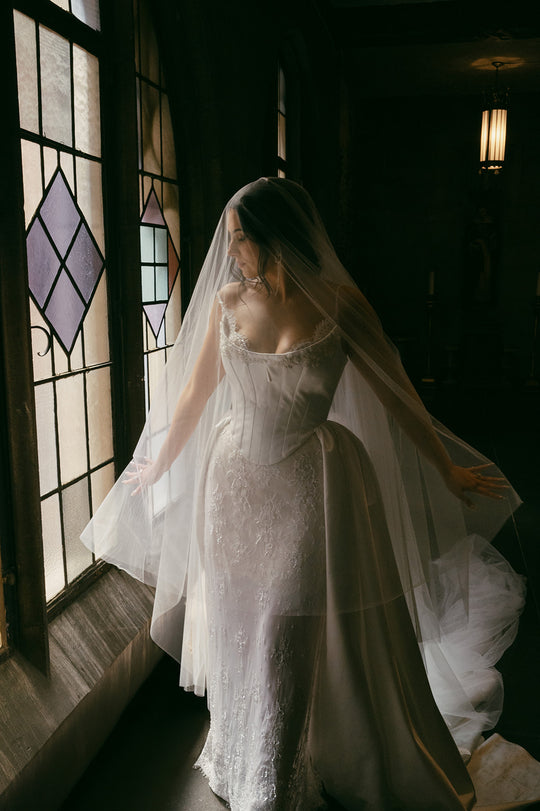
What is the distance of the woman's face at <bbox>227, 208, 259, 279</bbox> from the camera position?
1.91 m

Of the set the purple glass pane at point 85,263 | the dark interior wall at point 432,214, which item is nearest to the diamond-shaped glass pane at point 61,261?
the purple glass pane at point 85,263

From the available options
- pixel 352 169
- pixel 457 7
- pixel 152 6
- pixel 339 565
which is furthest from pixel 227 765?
pixel 352 169

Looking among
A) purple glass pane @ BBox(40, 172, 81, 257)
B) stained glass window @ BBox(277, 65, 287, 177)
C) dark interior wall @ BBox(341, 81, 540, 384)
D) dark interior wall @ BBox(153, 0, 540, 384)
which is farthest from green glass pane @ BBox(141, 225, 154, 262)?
dark interior wall @ BBox(341, 81, 540, 384)

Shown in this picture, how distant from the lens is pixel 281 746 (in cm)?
192

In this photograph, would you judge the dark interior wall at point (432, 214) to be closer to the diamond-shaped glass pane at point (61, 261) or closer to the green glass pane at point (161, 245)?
the green glass pane at point (161, 245)

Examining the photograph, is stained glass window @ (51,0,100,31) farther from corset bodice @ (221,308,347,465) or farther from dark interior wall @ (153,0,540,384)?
dark interior wall @ (153,0,540,384)

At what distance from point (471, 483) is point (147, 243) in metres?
1.76

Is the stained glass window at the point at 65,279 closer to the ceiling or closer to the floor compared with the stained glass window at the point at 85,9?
closer to the floor

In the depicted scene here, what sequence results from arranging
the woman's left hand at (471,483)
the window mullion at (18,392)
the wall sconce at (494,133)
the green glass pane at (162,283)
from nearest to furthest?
the window mullion at (18,392) → the woman's left hand at (471,483) → the green glass pane at (162,283) → the wall sconce at (494,133)

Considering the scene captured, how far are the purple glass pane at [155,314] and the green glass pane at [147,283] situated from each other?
0.12ft

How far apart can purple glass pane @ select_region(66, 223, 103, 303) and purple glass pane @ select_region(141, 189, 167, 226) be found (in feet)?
1.64

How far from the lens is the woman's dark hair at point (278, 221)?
1.88 meters

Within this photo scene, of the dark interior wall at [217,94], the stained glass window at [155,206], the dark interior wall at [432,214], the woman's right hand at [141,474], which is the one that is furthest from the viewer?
the dark interior wall at [432,214]

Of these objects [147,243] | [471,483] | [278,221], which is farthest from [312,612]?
[147,243]
